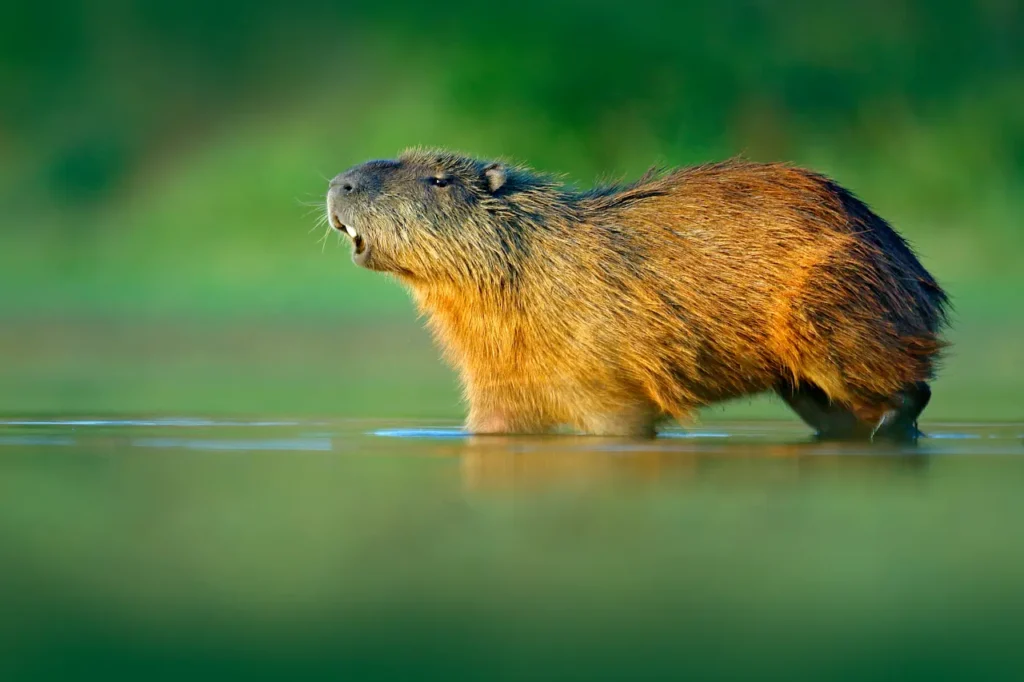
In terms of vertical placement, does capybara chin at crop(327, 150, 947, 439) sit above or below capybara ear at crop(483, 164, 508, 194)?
below

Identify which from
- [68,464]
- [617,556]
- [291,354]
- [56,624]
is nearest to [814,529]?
[617,556]

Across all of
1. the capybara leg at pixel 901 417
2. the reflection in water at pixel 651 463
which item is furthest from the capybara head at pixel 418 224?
the capybara leg at pixel 901 417

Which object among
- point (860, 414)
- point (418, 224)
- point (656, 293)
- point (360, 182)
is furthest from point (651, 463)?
point (360, 182)

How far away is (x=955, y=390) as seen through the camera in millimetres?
8086

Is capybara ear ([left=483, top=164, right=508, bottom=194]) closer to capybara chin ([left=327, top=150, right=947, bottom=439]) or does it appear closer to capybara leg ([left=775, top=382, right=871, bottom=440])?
capybara chin ([left=327, top=150, right=947, bottom=439])

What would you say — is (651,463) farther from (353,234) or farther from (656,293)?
(353,234)

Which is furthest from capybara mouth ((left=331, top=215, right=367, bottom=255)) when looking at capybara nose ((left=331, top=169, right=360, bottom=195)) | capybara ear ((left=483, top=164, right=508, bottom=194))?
capybara ear ((left=483, top=164, right=508, bottom=194))

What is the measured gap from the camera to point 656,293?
224 inches

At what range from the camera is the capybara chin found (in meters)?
5.60

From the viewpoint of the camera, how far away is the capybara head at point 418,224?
5.86m

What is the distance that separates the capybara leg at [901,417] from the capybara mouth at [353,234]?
2.04 meters

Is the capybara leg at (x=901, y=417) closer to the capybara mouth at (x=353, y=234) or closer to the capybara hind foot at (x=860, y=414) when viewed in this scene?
the capybara hind foot at (x=860, y=414)

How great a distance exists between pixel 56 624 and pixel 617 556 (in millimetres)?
1113

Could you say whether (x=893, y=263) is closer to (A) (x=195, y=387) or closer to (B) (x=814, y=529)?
(B) (x=814, y=529)
